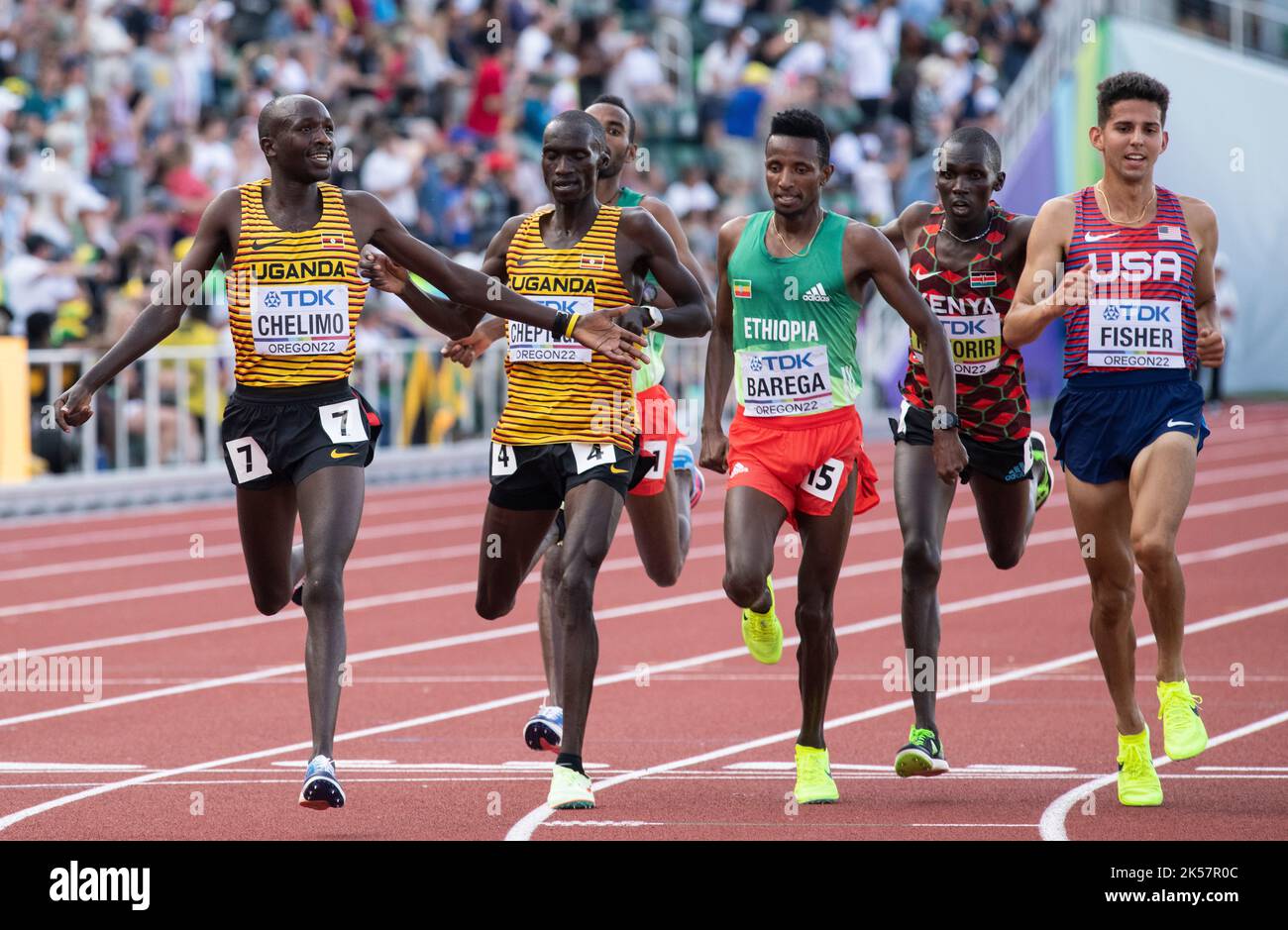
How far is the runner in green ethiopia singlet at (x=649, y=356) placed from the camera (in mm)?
8773

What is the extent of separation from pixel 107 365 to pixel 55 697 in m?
3.20

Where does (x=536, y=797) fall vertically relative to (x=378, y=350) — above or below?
below

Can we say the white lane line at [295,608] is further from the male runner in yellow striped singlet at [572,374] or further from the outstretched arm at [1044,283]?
the outstretched arm at [1044,283]

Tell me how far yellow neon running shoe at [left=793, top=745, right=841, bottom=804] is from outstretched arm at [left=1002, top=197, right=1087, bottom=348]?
157 centimetres

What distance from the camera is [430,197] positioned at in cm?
2059

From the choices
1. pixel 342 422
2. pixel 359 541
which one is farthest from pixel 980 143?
pixel 359 541

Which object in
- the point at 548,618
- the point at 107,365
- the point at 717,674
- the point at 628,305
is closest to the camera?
the point at 107,365

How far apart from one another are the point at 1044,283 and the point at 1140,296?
32cm

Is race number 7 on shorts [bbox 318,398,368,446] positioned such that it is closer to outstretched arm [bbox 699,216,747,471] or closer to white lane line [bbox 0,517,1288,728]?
outstretched arm [bbox 699,216,747,471]

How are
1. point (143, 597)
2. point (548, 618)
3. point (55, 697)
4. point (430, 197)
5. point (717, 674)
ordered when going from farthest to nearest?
1. point (430, 197)
2. point (143, 597)
3. point (717, 674)
4. point (55, 697)
5. point (548, 618)

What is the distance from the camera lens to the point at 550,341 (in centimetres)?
751

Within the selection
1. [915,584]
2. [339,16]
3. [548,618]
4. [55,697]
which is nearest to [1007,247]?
[915,584]

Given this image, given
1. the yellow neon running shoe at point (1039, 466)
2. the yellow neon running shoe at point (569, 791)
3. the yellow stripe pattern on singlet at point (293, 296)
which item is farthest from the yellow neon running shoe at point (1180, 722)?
the yellow stripe pattern on singlet at point (293, 296)

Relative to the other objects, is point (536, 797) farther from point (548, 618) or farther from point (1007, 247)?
point (1007, 247)
